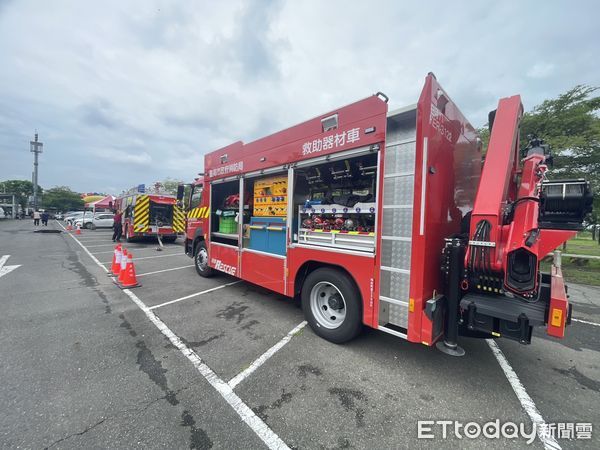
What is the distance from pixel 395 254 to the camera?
2.81m

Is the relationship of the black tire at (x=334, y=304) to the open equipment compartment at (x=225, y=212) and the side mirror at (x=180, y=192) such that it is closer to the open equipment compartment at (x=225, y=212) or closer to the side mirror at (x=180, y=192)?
the open equipment compartment at (x=225, y=212)

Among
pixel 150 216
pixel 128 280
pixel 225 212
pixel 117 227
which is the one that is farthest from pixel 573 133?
pixel 117 227

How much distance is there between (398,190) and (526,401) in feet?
7.57

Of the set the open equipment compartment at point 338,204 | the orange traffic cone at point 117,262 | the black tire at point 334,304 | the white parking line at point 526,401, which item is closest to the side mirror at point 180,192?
the orange traffic cone at point 117,262

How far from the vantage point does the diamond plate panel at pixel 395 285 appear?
108 inches

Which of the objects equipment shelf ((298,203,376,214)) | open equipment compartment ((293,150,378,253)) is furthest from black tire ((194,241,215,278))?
equipment shelf ((298,203,376,214))

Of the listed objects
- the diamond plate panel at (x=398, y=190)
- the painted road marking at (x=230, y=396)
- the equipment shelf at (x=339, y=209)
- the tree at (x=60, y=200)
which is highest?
the tree at (x=60, y=200)

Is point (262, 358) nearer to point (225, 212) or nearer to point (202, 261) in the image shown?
point (225, 212)

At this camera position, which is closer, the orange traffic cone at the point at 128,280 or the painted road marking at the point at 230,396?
the painted road marking at the point at 230,396

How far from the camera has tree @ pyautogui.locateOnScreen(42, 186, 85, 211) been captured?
66.8m

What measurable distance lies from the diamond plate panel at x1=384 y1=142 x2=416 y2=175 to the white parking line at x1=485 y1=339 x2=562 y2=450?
7.87 ft

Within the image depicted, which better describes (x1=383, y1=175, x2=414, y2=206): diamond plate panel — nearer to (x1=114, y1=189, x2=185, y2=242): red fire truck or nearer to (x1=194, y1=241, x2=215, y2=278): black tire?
(x1=194, y1=241, x2=215, y2=278): black tire

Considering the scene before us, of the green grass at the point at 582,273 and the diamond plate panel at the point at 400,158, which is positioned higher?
the diamond plate panel at the point at 400,158

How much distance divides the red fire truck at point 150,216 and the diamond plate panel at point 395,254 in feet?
39.7
